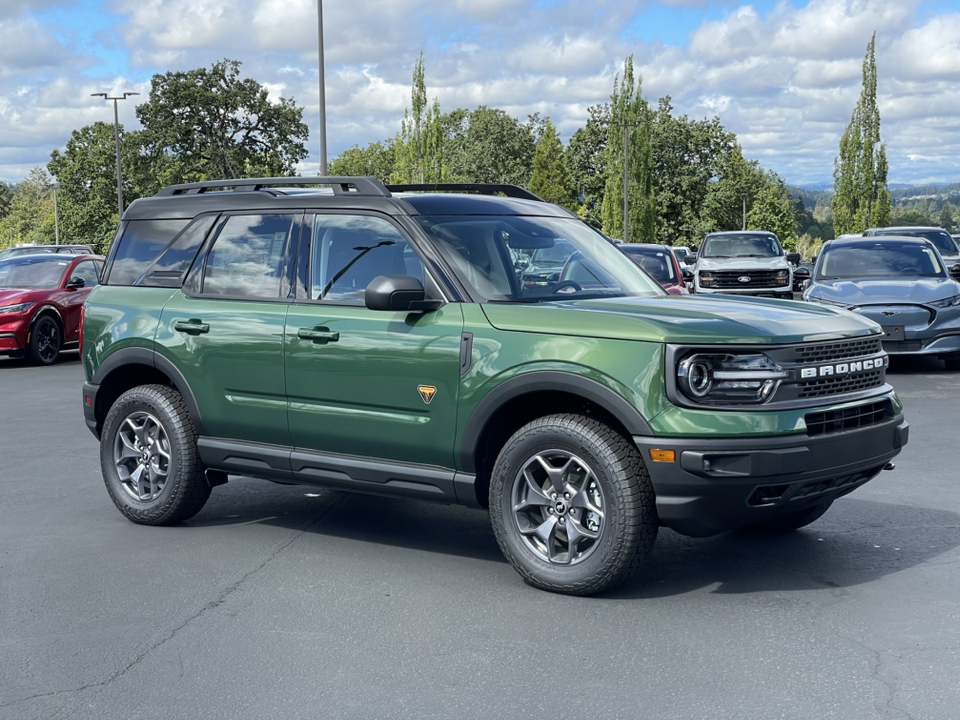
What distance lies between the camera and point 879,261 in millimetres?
15984

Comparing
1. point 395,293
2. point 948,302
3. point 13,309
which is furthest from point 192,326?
point 13,309

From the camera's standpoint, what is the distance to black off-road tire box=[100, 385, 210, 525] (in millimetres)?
6691

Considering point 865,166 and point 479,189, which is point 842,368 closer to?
point 479,189

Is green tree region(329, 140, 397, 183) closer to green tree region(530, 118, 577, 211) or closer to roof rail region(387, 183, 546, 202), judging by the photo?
green tree region(530, 118, 577, 211)

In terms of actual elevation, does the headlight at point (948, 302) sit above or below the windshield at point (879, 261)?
below

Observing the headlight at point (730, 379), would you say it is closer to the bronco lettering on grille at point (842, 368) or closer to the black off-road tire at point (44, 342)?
the bronco lettering on grille at point (842, 368)

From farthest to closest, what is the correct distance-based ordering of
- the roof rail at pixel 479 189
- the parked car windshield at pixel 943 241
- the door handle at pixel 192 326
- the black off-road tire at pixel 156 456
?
the parked car windshield at pixel 943 241
the roof rail at pixel 479 189
the black off-road tire at pixel 156 456
the door handle at pixel 192 326

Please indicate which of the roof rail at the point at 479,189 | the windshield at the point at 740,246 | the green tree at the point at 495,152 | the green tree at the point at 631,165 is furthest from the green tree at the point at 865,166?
the roof rail at the point at 479,189

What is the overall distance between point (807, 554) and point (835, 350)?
4.00 feet

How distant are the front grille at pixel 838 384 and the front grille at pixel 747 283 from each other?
22.0 meters

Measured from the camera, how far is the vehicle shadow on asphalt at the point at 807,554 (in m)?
5.52

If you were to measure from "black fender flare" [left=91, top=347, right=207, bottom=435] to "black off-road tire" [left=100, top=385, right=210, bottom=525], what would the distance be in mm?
94

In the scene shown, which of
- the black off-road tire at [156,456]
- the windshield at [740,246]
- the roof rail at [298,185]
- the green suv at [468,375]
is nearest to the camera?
the green suv at [468,375]

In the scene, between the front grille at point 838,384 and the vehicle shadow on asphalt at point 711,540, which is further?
the vehicle shadow on asphalt at point 711,540
